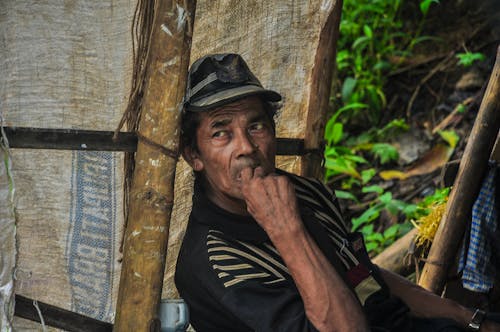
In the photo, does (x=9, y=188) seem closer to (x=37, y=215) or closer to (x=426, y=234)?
(x=37, y=215)

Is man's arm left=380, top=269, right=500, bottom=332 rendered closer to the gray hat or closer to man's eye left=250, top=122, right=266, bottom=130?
man's eye left=250, top=122, right=266, bottom=130

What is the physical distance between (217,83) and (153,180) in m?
0.41

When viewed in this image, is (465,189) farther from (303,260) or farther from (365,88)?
(365,88)

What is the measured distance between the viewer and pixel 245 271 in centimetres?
212

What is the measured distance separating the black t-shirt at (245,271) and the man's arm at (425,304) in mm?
177

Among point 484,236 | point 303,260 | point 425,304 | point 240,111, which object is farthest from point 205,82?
point 484,236

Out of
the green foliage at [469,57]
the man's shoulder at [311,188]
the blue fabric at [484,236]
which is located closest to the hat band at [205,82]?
the man's shoulder at [311,188]

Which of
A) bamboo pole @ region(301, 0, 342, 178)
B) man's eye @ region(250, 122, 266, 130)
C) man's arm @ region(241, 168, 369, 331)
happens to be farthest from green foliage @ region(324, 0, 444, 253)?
man's arm @ region(241, 168, 369, 331)

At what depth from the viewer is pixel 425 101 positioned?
5.93 meters

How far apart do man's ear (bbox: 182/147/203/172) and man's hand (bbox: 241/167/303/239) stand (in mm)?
246

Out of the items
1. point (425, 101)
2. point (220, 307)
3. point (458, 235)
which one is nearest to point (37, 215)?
point (220, 307)

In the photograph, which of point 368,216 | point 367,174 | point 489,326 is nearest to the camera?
point 489,326

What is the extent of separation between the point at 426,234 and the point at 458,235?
23 centimetres

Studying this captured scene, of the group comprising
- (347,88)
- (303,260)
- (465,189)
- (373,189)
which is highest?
(347,88)
